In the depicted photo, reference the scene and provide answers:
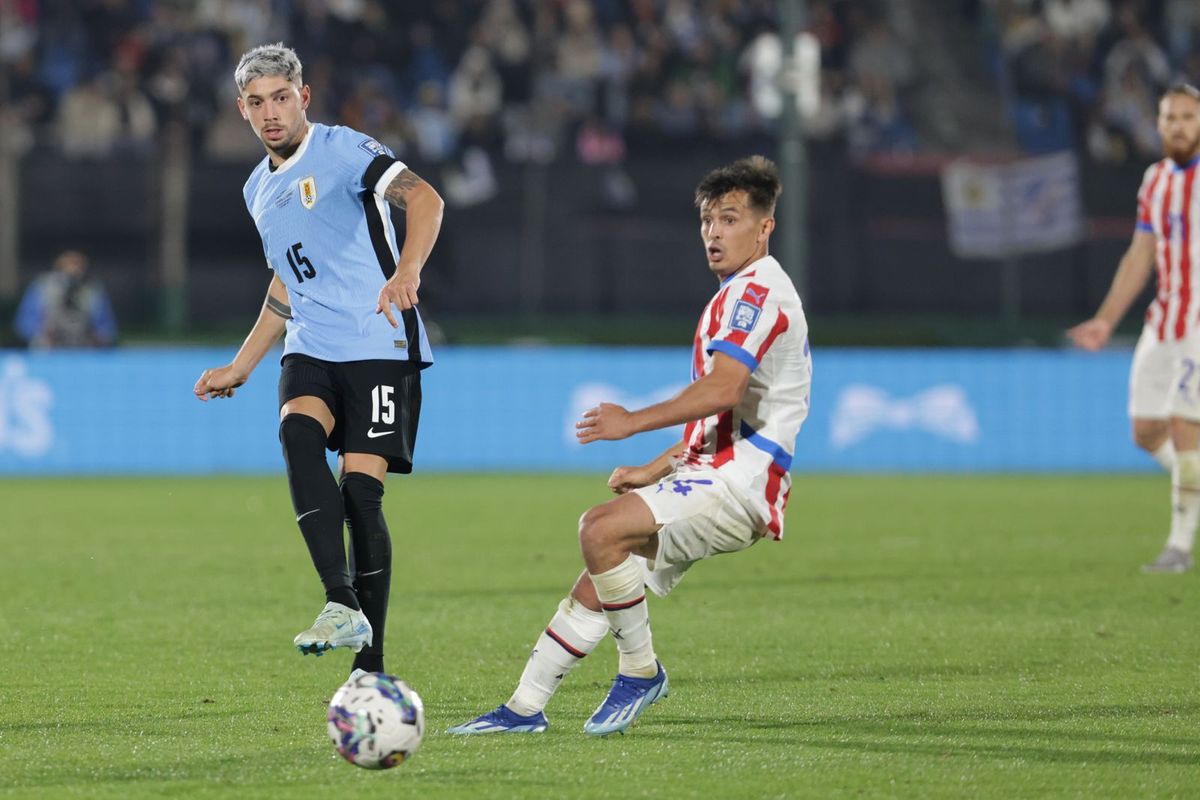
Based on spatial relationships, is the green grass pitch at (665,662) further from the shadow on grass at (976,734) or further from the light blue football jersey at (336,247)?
the light blue football jersey at (336,247)

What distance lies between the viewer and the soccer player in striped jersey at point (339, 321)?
6148 millimetres

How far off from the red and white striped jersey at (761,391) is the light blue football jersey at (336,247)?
1144 millimetres

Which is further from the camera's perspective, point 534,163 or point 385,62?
point 385,62

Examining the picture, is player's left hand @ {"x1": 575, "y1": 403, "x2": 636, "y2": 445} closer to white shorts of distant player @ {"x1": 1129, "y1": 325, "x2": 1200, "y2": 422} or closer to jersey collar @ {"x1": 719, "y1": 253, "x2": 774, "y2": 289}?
jersey collar @ {"x1": 719, "y1": 253, "x2": 774, "y2": 289}

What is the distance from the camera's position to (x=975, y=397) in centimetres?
1839

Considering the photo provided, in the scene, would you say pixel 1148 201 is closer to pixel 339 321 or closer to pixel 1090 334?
pixel 1090 334

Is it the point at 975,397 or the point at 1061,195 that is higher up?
the point at 1061,195

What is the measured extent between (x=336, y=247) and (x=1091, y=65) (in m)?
18.8

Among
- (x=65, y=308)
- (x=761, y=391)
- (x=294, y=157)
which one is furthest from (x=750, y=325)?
(x=65, y=308)

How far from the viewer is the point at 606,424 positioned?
17.0 feet

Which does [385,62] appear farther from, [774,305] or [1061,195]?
[774,305]

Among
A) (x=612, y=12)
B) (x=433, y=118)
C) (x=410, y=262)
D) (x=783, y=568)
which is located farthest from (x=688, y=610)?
(x=612, y=12)

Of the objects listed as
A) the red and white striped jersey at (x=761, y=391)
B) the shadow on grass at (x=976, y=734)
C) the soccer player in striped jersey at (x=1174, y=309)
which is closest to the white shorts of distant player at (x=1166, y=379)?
the soccer player in striped jersey at (x=1174, y=309)

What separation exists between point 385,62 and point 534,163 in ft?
13.8
